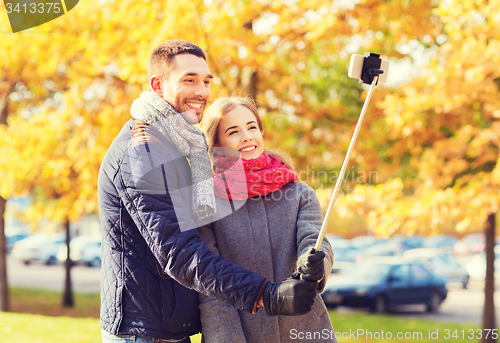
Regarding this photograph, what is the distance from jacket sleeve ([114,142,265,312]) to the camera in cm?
166

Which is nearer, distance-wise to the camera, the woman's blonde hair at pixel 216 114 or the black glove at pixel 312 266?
the black glove at pixel 312 266

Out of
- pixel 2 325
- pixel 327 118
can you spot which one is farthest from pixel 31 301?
pixel 327 118

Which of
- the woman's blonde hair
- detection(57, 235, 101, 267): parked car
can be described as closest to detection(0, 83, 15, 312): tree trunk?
the woman's blonde hair

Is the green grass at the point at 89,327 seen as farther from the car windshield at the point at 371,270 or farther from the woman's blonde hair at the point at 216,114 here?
the woman's blonde hair at the point at 216,114

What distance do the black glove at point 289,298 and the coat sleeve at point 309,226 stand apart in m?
0.31

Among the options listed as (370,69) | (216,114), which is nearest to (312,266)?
(370,69)

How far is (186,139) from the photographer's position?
6.47 ft

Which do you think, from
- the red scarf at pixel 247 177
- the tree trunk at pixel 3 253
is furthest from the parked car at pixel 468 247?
the red scarf at pixel 247 177

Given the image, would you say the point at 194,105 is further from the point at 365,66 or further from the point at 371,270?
the point at 371,270

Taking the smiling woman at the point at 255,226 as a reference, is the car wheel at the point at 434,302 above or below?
below

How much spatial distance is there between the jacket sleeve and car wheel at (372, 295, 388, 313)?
9.97 meters

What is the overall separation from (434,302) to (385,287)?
1659 millimetres

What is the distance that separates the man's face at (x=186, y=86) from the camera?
2.01 meters

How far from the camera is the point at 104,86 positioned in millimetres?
6820
